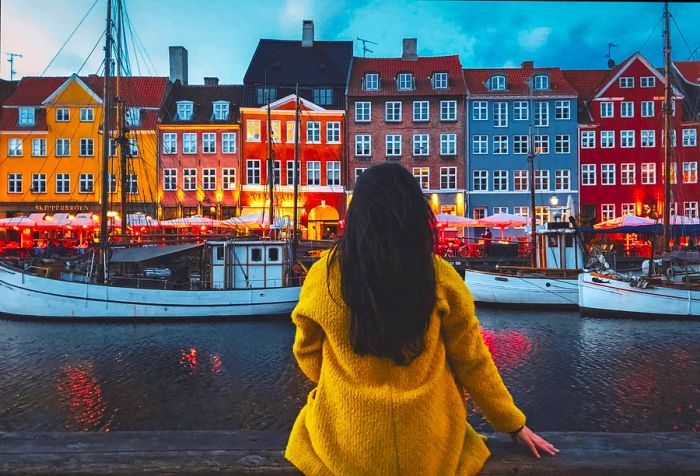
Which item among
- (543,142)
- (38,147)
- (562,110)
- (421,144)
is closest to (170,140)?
(38,147)

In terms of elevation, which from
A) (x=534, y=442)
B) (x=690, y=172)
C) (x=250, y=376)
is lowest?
(x=250, y=376)

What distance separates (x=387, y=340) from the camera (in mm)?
1934

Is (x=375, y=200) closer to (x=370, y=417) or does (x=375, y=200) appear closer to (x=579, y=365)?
(x=370, y=417)

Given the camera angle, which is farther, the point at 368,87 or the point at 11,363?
the point at 368,87

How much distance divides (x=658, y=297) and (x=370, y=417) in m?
21.3

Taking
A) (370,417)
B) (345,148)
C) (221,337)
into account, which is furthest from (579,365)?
(345,148)

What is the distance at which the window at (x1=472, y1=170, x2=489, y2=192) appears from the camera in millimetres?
42906

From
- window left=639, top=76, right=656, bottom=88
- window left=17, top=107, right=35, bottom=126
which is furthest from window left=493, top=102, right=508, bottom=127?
window left=17, top=107, right=35, bottom=126

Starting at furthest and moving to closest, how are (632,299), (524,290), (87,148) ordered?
(87,148)
(524,290)
(632,299)

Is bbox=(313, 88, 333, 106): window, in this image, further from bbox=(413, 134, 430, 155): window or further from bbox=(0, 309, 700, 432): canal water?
bbox=(0, 309, 700, 432): canal water

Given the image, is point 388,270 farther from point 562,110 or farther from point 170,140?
point 562,110

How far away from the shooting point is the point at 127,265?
2297 cm

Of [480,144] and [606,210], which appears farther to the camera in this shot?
[480,144]

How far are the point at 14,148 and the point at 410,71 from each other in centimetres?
2904
